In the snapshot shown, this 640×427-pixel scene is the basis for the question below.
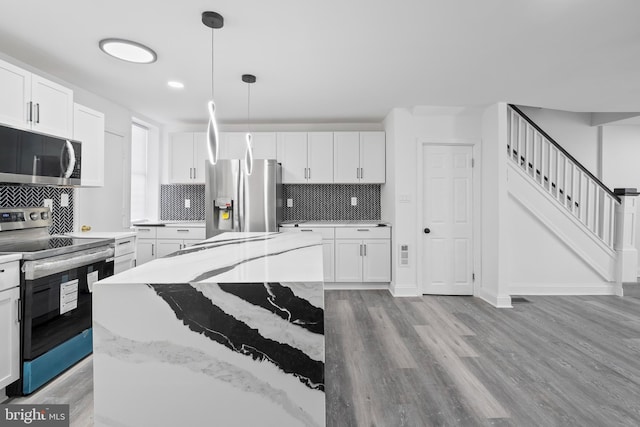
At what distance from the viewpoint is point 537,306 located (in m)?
3.81

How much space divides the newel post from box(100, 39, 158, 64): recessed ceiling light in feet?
18.9

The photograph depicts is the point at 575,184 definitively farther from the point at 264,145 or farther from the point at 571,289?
the point at 264,145

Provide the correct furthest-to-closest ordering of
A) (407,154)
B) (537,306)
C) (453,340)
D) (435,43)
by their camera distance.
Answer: (407,154) → (537,306) → (453,340) → (435,43)

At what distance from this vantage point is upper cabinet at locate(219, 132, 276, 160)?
4742 millimetres

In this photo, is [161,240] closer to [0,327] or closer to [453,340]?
[0,327]

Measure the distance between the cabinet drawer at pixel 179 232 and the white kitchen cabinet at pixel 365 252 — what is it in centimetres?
186

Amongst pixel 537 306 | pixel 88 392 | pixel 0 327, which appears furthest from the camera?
pixel 537 306

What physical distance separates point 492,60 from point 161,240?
433 centimetres

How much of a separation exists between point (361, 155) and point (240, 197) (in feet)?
5.90

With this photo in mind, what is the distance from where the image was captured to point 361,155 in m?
4.73

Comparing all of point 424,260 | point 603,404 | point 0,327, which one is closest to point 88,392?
point 0,327

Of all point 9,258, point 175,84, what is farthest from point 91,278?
point 175,84

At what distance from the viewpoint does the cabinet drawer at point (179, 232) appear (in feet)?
14.7

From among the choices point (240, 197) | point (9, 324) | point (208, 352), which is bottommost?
point (9, 324)
